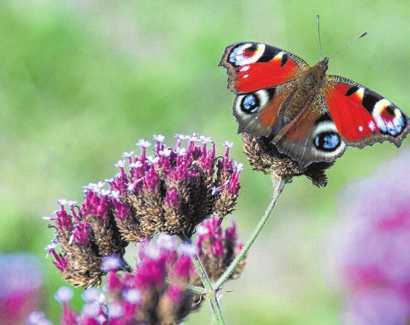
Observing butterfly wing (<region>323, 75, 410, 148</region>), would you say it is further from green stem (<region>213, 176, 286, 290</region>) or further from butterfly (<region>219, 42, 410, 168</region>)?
green stem (<region>213, 176, 286, 290</region>)

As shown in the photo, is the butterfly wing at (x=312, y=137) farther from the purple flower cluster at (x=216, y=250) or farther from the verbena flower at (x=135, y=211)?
the purple flower cluster at (x=216, y=250)

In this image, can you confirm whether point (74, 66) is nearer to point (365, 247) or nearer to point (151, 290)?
point (365, 247)

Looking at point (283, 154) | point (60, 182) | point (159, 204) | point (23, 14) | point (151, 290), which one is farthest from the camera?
point (23, 14)

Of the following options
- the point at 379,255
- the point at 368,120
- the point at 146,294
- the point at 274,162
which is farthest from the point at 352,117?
the point at 146,294

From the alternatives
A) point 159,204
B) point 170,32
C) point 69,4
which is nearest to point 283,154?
point 159,204

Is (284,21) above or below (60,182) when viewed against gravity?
above

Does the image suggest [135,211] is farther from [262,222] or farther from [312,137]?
[312,137]
